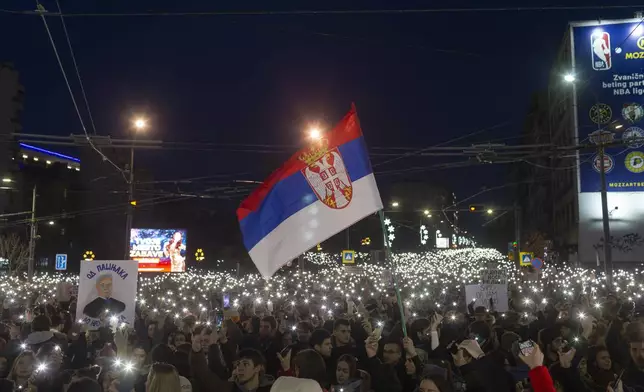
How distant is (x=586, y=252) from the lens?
4141 centimetres

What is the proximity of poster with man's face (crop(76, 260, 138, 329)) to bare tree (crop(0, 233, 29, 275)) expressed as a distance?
3785 cm

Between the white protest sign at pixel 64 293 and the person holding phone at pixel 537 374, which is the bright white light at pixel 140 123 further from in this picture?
the person holding phone at pixel 537 374

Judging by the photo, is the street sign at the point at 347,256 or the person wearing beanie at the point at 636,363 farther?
the street sign at the point at 347,256

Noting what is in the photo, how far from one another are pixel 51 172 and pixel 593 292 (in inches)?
2639

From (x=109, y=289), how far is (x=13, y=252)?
39163 mm

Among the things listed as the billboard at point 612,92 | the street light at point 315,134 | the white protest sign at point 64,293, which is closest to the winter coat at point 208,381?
the street light at point 315,134

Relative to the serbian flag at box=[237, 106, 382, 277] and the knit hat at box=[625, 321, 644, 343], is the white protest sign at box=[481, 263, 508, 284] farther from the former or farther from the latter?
the knit hat at box=[625, 321, 644, 343]

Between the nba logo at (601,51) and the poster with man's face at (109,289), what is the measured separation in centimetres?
3015

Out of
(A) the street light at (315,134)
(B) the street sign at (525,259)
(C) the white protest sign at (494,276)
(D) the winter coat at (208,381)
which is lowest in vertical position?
(D) the winter coat at (208,381)

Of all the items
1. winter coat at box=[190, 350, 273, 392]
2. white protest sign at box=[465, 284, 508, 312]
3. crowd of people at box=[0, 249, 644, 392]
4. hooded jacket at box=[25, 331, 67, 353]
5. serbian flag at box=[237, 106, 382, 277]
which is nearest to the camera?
Result: crowd of people at box=[0, 249, 644, 392]

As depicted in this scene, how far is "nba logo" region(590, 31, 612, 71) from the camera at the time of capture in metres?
Answer: 35.2

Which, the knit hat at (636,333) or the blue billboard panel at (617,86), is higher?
the blue billboard panel at (617,86)

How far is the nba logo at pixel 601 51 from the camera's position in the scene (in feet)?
116

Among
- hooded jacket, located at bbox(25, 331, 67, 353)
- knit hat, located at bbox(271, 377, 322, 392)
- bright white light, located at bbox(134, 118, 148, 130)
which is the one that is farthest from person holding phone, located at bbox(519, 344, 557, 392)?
bright white light, located at bbox(134, 118, 148, 130)
